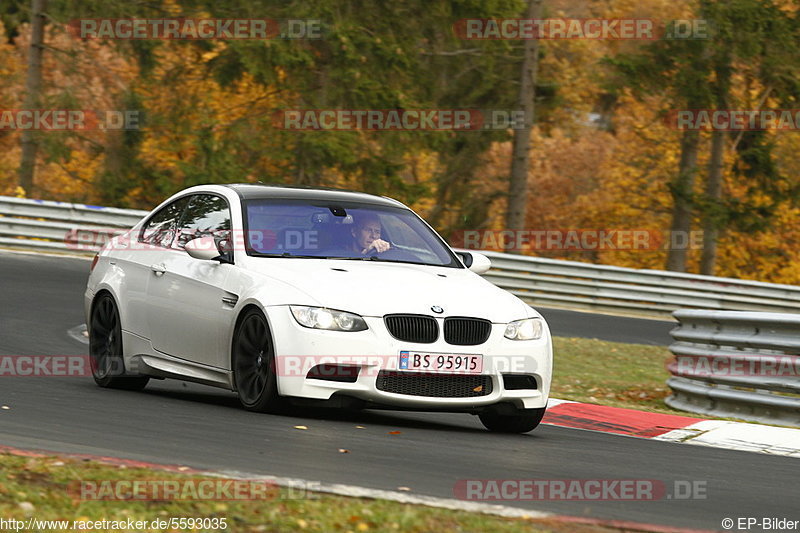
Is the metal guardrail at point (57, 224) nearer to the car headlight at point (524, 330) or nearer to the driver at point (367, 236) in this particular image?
the driver at point (367, 236)

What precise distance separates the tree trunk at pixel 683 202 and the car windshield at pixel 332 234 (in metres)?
27.0

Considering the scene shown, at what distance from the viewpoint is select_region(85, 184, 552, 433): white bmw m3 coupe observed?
846 cm

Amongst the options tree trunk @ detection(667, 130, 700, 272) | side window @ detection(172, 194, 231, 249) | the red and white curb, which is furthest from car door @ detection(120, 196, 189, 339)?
tree trunk @ detection(667, 130, 700, 272)

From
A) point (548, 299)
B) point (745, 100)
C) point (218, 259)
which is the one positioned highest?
point (745, 100)

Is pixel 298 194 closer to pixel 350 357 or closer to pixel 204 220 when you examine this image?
pixel 204 220

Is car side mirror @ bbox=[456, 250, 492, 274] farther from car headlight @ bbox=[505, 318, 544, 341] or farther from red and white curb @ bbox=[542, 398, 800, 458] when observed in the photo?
red and white curb @ bbox=[542, 398, 800, 458]

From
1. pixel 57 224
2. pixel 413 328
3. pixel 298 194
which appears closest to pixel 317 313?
pixel 413 328

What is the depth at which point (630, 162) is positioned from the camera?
4956 cm

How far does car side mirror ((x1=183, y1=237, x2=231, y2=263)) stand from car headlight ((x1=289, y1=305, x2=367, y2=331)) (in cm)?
111

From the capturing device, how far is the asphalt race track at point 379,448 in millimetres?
6438

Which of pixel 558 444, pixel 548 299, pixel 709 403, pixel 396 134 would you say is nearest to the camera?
pixel 558 444

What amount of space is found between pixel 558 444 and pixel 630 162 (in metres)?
41.8

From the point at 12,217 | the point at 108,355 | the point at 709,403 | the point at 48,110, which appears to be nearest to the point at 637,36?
the point at 48,110

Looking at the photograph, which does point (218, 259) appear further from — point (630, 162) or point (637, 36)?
point (630, 162)
